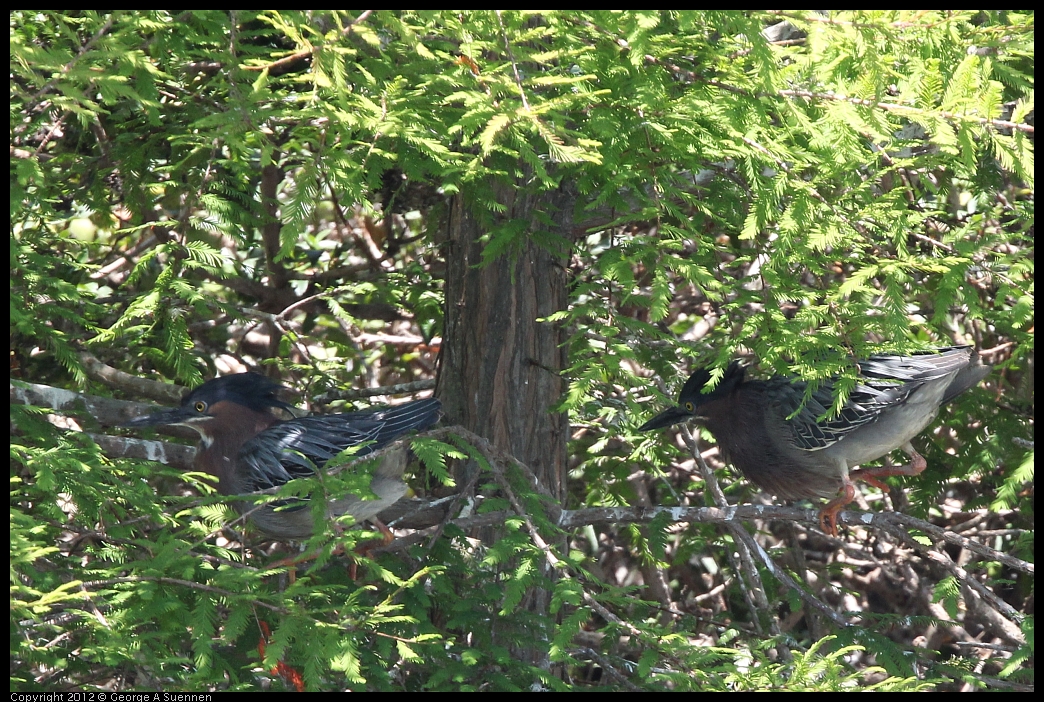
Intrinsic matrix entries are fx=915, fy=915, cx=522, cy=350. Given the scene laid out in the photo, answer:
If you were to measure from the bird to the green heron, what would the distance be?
4.30 ft

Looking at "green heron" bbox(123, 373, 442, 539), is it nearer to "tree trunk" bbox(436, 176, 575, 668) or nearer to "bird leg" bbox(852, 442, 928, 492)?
"tree trunk" bbox(436, 176, 575, 668)

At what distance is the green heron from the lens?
4285 mm

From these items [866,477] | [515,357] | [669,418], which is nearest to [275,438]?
[515,357]

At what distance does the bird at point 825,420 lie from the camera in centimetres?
459

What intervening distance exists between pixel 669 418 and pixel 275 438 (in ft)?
6.67

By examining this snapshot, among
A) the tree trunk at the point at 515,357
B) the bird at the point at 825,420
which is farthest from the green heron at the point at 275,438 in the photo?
the bird at the point at 825,420

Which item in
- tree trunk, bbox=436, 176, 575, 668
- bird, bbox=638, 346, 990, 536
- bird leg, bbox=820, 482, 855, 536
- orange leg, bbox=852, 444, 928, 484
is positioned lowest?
bird leg, bbox=820, 482, 855, 536

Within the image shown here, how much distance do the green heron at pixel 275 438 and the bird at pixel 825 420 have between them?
4.30ft

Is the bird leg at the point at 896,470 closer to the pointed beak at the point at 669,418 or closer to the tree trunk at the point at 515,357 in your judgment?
the pointed beak at the point at 669,418

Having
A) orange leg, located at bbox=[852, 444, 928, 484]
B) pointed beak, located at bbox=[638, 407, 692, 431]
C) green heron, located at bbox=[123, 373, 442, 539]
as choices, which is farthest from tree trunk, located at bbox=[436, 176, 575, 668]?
orange leg, located at bbox=[852, 444, 928, 484]

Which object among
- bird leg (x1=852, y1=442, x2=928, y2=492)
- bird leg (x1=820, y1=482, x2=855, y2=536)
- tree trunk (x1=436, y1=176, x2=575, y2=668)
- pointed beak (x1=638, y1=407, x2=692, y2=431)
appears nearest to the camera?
tree trunk (x1=436, y1=176, x2=575, y2=668)

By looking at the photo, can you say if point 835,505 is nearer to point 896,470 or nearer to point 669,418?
point 896,470

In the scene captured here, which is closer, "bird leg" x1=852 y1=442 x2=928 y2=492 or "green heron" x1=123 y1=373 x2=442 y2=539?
"green heron" x1=123 y1=373 x2=442 y2=539
